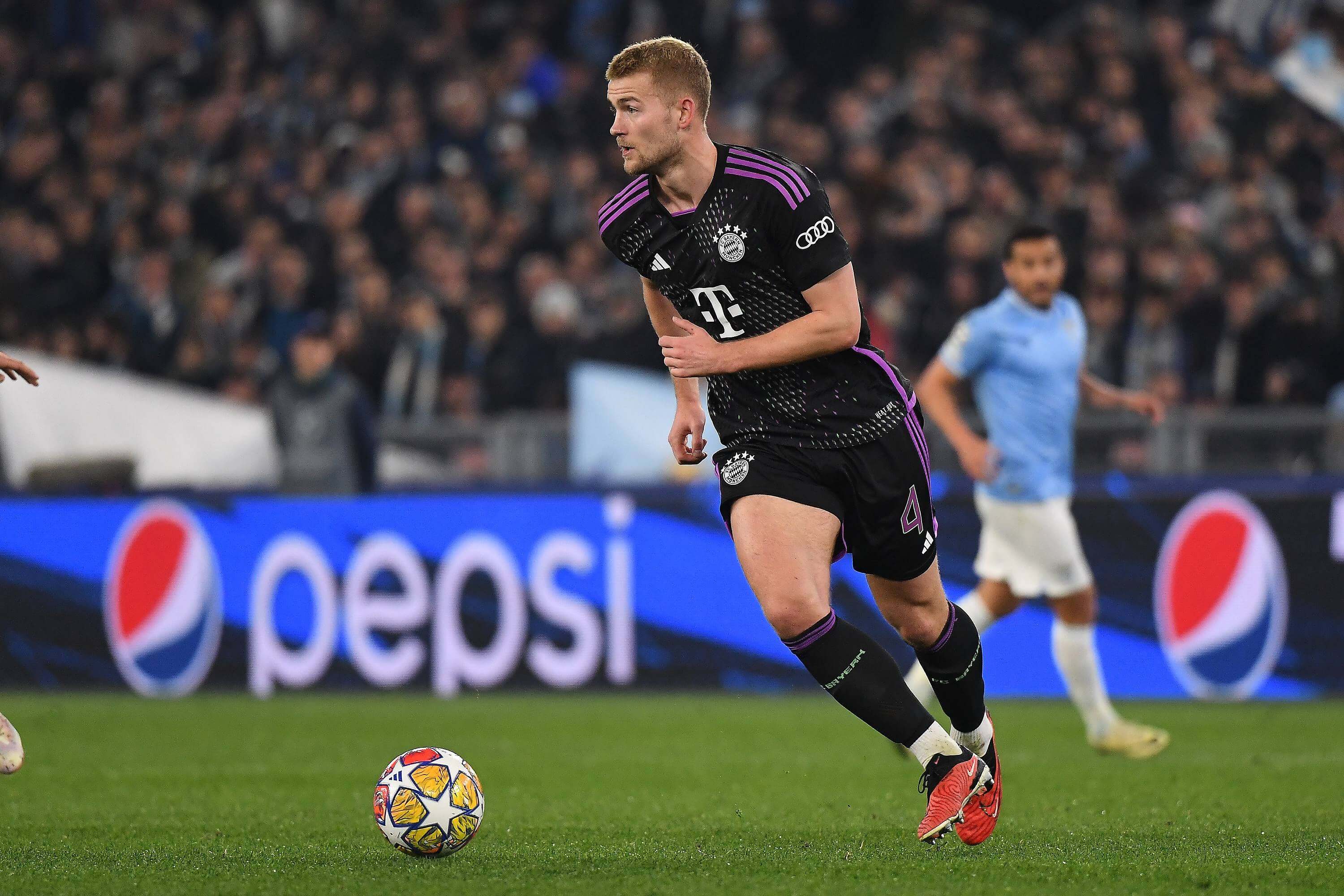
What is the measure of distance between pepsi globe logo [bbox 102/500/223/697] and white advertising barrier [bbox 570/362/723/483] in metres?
2.46

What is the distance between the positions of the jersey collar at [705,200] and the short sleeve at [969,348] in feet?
10.00

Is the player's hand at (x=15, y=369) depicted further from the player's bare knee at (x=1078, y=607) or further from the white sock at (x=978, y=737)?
the player's bare knee at (x=1078, y=607)

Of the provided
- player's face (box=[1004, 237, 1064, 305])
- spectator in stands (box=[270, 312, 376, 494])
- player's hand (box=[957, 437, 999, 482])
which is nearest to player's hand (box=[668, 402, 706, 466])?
player's hand (box=[957, 437, 999, 482])

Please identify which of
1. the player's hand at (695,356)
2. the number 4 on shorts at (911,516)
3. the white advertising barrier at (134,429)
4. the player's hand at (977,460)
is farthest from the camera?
the white advertising barrier at (134,429)

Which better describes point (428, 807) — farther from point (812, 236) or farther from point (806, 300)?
point (812, 236)

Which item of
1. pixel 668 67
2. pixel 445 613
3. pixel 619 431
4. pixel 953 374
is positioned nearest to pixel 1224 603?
pixel 953 374

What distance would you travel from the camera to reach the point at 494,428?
11672 mm

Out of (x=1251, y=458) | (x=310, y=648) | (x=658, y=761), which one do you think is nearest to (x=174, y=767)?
(x=658, y=761)

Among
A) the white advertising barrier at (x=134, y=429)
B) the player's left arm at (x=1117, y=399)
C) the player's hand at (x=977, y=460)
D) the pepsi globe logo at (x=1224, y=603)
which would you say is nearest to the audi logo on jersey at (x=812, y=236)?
the player's hand at (x=977, y=460)

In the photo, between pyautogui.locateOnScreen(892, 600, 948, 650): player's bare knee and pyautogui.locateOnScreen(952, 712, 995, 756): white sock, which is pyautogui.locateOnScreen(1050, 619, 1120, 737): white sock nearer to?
pyautogui.locateOnScreen(952, 712, 995, 756): white sock

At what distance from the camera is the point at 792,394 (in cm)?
509

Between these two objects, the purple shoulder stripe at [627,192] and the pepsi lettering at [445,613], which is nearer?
the purple shoulder stripe at [627,192]

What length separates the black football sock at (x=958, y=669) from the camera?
5332 millimetres

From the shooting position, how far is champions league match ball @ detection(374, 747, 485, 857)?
4.93 m
